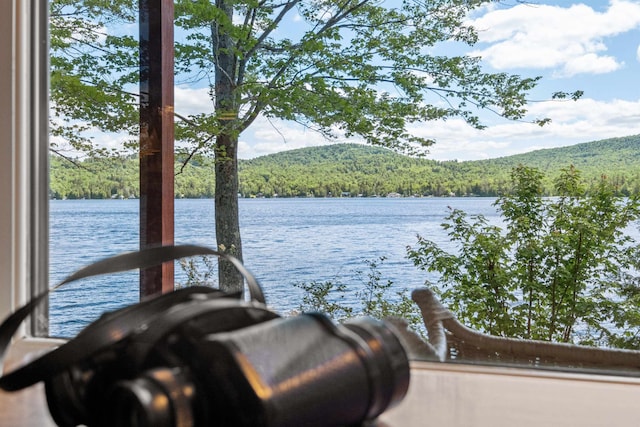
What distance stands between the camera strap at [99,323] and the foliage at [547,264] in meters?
1.27

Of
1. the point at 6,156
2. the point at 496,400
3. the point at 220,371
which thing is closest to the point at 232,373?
the point at 220,371

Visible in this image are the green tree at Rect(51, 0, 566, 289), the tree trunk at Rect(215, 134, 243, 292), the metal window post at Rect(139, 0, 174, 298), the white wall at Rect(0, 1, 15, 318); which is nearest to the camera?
the white wall at Rect(0, 1, 15, 318)

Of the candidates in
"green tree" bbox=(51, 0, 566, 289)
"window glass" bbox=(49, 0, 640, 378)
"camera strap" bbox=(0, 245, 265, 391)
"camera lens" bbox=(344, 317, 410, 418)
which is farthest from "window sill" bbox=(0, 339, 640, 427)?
"green tree" bbox=(51, 0, 566, 289)

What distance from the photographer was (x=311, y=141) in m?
2.03

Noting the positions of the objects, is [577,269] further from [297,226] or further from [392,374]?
[392,374]

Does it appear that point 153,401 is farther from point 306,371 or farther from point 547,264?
point 547,264

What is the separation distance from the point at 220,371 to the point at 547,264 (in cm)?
160

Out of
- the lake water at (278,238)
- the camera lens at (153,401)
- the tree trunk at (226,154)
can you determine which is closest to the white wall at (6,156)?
the lake water at (278,238)

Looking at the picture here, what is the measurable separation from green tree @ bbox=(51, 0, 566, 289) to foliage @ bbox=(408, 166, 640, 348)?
28 centimetres

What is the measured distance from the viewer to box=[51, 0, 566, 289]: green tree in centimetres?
183

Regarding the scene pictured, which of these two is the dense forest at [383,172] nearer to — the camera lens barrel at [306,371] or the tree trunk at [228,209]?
the tree trunk at [228,209]

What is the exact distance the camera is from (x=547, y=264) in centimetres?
183

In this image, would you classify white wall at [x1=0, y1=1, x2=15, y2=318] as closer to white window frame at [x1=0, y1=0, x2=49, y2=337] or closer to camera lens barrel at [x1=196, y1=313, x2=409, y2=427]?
white window frame at [x1=0, y1=0, x2=49, y2=337]

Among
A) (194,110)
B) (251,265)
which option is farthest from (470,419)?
(194,110)
